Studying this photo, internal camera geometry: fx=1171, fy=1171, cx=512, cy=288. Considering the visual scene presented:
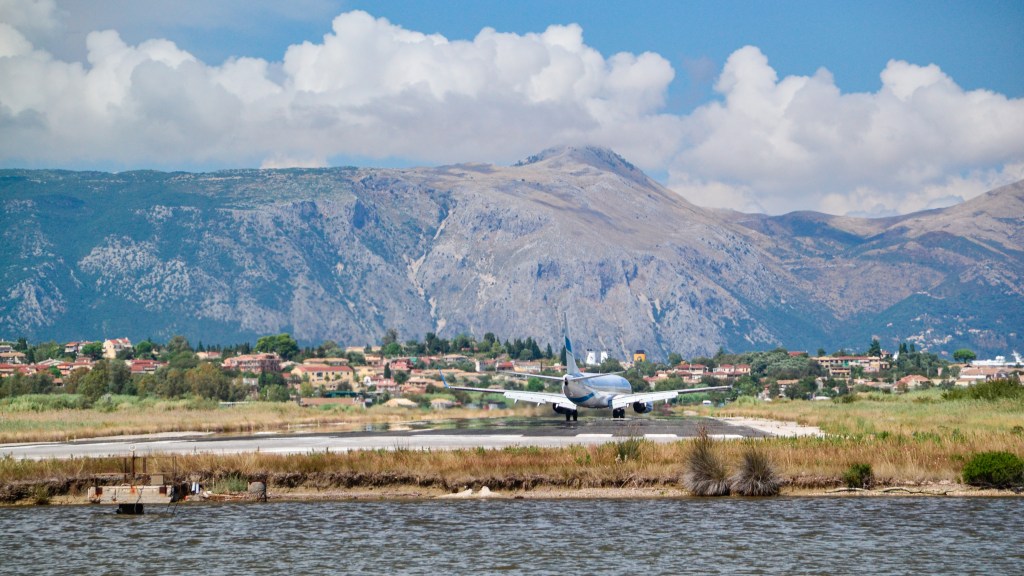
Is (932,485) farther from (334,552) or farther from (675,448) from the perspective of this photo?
(334,552)

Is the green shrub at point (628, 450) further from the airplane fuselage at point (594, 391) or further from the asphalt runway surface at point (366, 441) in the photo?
the airplane fuselage at point (594, 391)

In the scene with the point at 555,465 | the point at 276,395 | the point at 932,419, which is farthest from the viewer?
the point at 276,395

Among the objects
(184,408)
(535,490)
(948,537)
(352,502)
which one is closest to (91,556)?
(352,502)

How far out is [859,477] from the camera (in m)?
37.6

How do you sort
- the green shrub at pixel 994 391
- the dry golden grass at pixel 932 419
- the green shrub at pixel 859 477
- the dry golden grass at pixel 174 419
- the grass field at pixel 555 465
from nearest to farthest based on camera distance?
the green shrub at pixel 859 477 → the grass field at pixel 555 465 → the dry golden grass at pixel 932 419 → the dry golden grass at pixel 174 419 → the green shrub at pixel 994 391

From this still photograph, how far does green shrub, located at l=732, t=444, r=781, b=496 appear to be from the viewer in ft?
120

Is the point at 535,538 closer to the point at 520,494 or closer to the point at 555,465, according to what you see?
the point at 520,494

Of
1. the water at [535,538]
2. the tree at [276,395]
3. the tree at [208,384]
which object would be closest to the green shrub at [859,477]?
the water at [535,538]

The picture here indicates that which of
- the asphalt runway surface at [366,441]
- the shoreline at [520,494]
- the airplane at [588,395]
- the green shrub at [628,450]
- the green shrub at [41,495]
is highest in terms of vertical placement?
the airplane at [588,395]

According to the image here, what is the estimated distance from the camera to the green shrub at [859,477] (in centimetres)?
3756

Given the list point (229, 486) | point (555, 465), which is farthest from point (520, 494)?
point (229, 486)

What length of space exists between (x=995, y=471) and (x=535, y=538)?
16.6 m

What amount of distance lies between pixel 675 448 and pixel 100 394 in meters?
117

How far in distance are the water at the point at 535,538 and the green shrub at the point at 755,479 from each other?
36.0 inches
